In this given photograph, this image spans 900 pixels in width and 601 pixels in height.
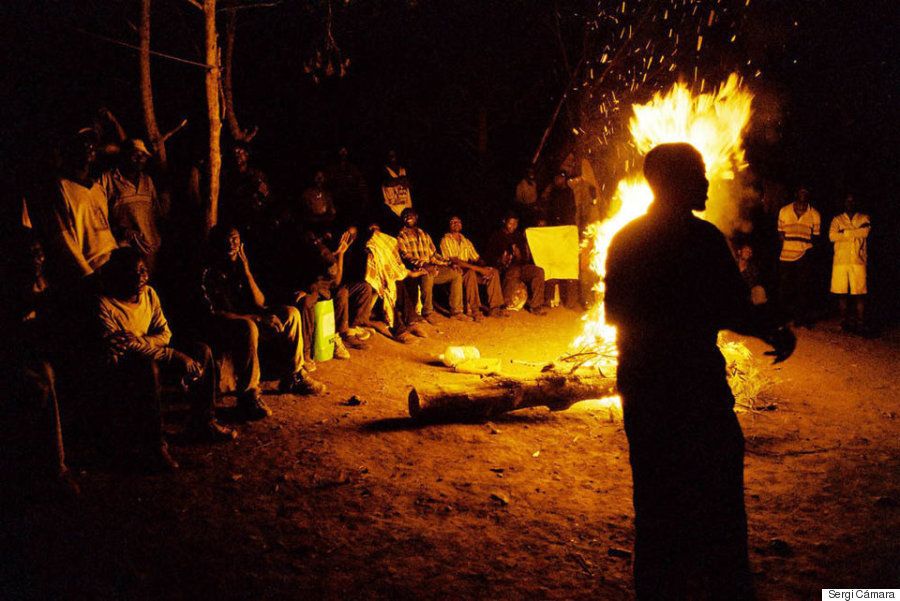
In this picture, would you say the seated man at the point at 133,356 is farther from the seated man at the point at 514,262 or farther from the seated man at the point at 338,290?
the seated man at the point at 514,262

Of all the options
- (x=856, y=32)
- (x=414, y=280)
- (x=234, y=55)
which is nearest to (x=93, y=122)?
(x=414, y=280)

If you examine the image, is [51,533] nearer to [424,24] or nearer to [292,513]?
[292,513]

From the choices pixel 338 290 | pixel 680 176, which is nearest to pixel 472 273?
pixel 338 290

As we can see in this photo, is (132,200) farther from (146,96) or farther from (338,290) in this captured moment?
(338,290)

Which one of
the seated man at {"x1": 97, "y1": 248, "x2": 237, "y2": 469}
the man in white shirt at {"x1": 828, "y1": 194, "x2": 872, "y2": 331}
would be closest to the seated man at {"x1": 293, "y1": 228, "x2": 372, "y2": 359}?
the seated man at {"x1": 97, "y1": 248, "x2": 237, "y2": 469}

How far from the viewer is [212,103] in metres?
8.41

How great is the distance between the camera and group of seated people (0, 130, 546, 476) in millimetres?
5234

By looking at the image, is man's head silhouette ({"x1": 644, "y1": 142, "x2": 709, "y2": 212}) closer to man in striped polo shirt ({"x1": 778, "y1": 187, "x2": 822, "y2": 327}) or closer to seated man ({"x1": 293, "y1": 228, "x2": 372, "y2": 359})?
seated man ({"x1": 293, "y1": 228, "x2": 372, "y2": 359})

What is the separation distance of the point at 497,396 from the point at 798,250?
800 cm

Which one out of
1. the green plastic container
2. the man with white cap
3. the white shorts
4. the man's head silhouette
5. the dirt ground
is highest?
the man with white cap

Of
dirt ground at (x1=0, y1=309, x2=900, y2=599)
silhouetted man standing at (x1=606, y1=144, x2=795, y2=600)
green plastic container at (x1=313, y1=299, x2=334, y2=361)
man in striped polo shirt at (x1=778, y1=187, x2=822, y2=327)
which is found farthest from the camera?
man in striped polo shirt at (x1=778, y1=187, x2=822, y2=327)

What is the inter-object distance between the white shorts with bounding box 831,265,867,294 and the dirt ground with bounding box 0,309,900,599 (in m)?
4.64

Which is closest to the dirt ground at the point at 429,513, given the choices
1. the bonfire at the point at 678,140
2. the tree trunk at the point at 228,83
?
the bonfire at the point at 678,140

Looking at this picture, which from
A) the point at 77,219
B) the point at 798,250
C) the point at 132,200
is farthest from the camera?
the point at 798,250
